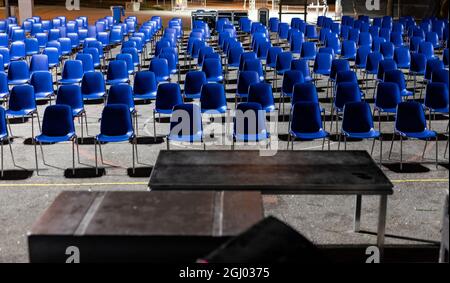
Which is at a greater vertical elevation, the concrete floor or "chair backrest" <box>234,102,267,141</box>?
"chair backrest" <box>234,102,267,141</box>

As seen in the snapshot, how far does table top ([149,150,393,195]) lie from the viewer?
222 inches

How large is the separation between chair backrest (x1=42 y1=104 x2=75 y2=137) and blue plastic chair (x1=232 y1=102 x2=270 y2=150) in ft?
7.73

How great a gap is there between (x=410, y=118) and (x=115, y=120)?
419 cm

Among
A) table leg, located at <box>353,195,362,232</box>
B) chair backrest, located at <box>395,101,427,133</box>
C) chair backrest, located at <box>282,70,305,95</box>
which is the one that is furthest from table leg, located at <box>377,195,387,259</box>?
chair backrest, located at <box>282,70,305,95</box>

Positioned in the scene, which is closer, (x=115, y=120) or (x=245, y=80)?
(x=115, y=120)

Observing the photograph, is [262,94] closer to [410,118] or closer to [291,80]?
[291,80]

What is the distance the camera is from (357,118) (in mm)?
8781

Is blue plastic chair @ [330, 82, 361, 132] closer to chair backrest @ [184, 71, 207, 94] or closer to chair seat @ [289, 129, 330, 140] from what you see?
chair seat @ [289, 129, 330, 140]

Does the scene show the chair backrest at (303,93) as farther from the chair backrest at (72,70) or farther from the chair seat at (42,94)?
the chair backrest at (72,70)

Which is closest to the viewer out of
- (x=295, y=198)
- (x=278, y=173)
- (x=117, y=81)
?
(x=278, y=173)

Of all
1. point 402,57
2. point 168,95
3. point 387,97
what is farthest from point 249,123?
point 402,57

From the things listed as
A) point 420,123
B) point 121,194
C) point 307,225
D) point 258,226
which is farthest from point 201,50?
point 258,226

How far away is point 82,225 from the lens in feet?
13.4

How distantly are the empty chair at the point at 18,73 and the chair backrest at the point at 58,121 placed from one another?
13.8 feet
